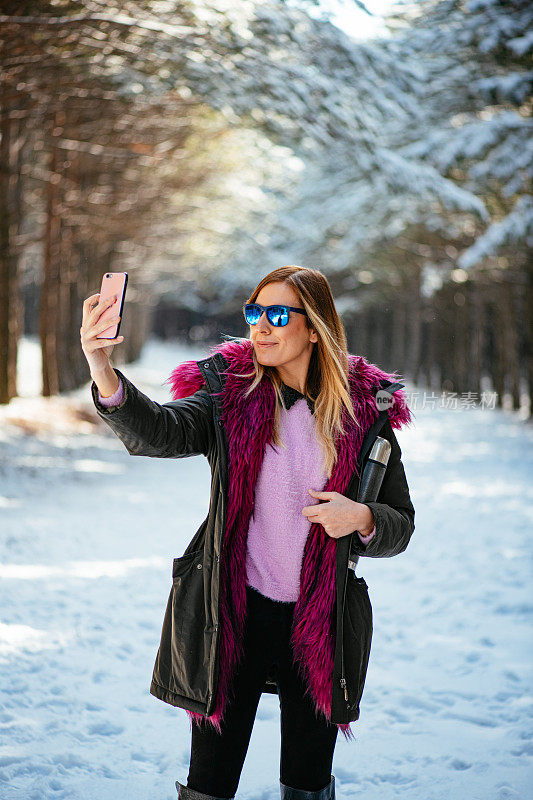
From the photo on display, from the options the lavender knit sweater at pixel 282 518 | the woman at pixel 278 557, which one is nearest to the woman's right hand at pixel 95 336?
the woman at pixel 278 557

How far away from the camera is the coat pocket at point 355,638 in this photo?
251 centimetres

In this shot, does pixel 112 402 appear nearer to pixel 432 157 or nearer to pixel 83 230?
pixel 432 157

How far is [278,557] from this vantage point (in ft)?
8.34

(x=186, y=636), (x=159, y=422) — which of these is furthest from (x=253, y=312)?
(x=186, y=636)

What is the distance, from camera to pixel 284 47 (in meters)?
9.70

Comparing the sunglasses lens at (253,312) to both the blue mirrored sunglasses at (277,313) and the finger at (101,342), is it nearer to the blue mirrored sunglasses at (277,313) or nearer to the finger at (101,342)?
the blue mirrored sunglasses at (277,313)

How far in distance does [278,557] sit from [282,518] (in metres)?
0.12

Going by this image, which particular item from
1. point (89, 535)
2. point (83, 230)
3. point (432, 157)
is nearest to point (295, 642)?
point (89, 535)

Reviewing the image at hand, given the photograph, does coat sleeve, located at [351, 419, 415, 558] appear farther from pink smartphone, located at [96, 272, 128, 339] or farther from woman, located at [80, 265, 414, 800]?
pink smartphone, located at [96, 272, 128, 339]

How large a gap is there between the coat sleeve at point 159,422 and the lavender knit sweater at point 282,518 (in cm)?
22

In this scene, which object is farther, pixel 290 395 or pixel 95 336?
pixel 290 395

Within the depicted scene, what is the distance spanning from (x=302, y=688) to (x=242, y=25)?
8629 mm

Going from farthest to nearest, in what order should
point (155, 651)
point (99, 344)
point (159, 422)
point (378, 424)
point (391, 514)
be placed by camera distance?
point (155, 651) → point (378, 424) → point (391, 514) → point (159, 422) → point (99, 344)

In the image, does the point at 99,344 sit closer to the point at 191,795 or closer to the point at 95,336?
the point at 95,336
